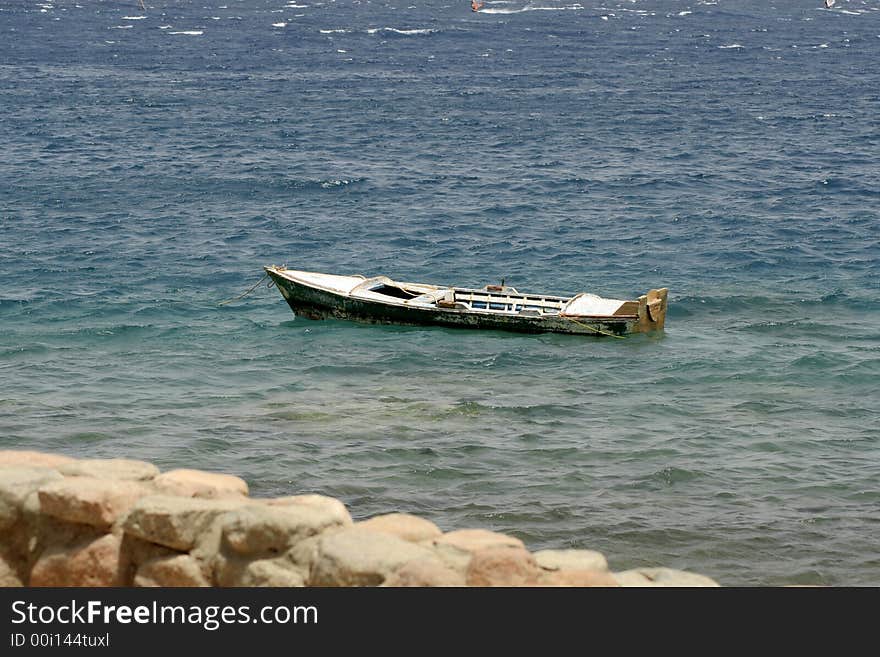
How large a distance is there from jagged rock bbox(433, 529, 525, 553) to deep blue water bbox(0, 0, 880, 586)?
827cm

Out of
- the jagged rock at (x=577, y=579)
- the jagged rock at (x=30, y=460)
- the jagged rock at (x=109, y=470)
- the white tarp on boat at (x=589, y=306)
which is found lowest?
the white tarp on boat at (x=589, y=306)

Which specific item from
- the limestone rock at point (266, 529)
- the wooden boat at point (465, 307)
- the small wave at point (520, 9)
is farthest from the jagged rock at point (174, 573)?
the small wave at point (520, 9)

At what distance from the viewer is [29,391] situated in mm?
29109

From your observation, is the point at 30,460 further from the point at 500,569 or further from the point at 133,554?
the point at 500,569

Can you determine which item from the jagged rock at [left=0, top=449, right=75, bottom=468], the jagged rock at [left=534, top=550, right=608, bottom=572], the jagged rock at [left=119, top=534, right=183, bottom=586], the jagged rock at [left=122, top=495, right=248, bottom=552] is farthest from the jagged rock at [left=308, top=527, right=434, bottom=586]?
the jagged rock at [left=0, top=449, right=75, bottom=468]

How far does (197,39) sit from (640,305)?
10440cm

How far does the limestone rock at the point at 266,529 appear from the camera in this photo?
36.1 ft

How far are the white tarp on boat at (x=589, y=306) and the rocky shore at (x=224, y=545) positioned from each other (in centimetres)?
2359

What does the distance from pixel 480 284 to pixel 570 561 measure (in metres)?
31.2

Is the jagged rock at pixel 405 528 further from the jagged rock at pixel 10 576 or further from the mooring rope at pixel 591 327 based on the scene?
the mooring rope at pixel 591 327

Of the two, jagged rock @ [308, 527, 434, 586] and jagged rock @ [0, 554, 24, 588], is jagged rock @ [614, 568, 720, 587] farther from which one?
jagged rock @ [0, 554, 24, 588]

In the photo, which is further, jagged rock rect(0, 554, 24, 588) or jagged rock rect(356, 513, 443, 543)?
jagged rock rect(0, 554, 24, 588)

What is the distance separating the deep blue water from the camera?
23172 millimetres

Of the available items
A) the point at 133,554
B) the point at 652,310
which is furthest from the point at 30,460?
the point at 652,310
